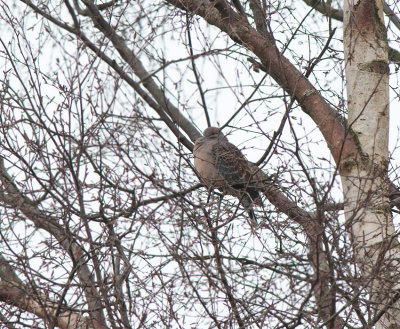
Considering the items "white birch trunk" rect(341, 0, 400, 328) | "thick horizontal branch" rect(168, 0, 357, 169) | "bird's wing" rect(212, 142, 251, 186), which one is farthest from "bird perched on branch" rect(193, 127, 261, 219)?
"white birch trunk" rect(341, 0, 400, 328)

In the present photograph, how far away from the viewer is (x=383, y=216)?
4227 millimetres

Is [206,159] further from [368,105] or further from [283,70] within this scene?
[368,105]

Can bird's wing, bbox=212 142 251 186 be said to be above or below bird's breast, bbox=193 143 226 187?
below

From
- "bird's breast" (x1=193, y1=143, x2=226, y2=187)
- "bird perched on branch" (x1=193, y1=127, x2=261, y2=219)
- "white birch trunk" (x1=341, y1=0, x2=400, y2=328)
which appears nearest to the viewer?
"white birch trunk" (x1=341, y1=0, x2=400, y2=328)

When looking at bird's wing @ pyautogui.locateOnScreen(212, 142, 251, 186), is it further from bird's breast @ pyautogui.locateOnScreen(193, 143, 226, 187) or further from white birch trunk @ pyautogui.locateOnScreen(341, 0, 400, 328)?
white birch trunk @ pyautogui.locateOnScreen(341, 0, 400, 328)

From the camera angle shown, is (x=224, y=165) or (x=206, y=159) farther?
(x=206, y=159)

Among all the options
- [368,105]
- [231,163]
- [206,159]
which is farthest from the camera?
[206,159]

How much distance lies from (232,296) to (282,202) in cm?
154

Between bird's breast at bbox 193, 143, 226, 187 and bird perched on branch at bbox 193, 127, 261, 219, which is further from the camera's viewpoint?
bird's breast at bbox 193, 143, 226, 187

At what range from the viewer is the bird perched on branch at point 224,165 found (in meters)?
4.65

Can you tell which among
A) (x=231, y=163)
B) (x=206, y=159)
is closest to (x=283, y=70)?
(x=231, y=163)

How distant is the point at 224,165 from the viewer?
17.9ft

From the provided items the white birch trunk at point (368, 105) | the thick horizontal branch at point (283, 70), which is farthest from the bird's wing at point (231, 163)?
the white birch trunk at point (368, 105)

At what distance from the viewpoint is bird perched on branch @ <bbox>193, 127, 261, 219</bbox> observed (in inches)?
183
